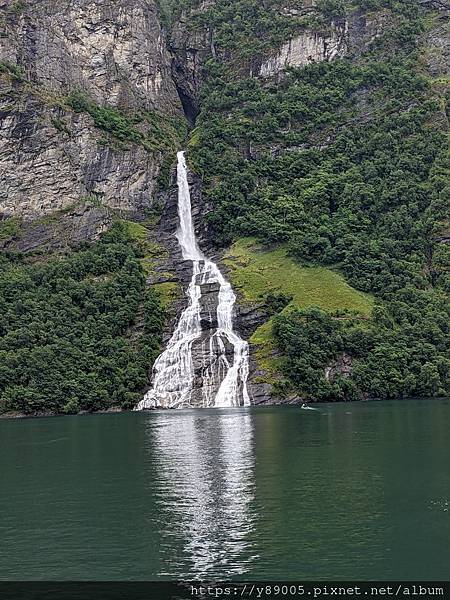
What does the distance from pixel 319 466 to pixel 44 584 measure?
73.6 feet

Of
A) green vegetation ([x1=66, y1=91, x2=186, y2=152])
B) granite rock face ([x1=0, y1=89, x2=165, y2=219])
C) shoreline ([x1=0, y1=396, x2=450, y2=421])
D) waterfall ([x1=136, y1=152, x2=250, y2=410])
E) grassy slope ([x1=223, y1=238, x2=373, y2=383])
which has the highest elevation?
green vegetation ([x1=66, y1=91, x2=186, y2=152])

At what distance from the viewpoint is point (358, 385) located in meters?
98.3

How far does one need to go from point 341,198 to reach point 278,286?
127ft

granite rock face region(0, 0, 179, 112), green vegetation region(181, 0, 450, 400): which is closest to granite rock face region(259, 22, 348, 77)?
green vegetation region(181, 0, 450, 400)

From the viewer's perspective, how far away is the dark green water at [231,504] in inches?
958

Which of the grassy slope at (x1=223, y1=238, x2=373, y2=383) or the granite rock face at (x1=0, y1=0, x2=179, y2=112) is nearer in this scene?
the grassy slope at (x1=223, y1=238, x2=373, y2=383)

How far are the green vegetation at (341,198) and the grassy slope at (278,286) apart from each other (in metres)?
0.36

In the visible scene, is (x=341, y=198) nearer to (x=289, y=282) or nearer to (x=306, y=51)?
(x=289, y=282)

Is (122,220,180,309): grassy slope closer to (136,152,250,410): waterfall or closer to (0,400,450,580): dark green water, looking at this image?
(136,152,250,410): waterfall

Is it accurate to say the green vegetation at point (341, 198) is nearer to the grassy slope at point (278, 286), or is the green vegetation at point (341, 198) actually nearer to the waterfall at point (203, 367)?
the grassy slope at point (278, 286)

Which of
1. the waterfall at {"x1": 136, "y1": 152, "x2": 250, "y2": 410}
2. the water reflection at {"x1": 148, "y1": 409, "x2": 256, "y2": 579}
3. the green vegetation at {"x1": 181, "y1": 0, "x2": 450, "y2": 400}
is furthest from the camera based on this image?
the green vegetation at {"x1": 181, "y1": 0, "x2": 450, "y2": 400}

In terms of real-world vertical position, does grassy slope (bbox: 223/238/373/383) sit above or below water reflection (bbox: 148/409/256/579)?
above

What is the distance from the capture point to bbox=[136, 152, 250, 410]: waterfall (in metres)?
97.6

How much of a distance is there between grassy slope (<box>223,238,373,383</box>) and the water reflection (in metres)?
41.1
